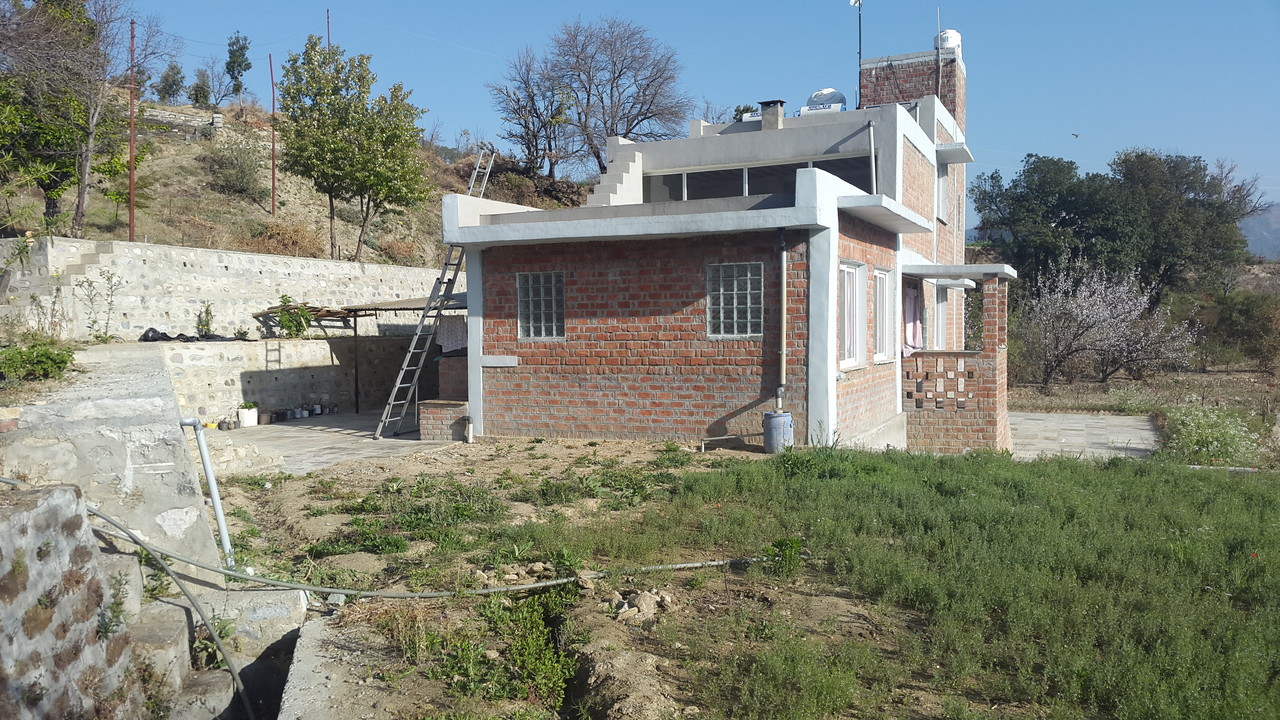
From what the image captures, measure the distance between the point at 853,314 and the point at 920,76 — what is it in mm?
10649

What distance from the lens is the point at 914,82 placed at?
21.1m

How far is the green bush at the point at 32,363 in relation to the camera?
721 centimetres

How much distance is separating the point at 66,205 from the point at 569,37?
23866 mm

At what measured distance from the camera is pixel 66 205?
89.7ft

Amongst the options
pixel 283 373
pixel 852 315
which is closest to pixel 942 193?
pixel 852 315

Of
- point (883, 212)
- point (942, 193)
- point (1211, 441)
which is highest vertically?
point (942, 193)

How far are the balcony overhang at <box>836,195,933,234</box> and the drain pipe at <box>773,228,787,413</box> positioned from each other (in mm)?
984

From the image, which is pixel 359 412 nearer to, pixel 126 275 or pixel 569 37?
pixel 126 275

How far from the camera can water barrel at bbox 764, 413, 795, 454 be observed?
37.4 ft

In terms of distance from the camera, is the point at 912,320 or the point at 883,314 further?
the point at 912,320

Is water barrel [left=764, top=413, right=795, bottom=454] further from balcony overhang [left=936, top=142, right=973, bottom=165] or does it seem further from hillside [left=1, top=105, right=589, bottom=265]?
hillside [left=1, top=105, right=589, bottom=265]

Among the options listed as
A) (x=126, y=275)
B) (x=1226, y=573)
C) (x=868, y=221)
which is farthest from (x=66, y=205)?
(x=1226, y=573)

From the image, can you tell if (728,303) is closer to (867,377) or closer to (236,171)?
(867,377)

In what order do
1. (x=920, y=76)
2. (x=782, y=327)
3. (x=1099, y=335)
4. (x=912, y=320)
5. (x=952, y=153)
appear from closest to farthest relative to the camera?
(x=782, y=327) < (x=912, y=320) < (x=952, y=153) < (x=920, y=76) < (x=1099, y=335)
